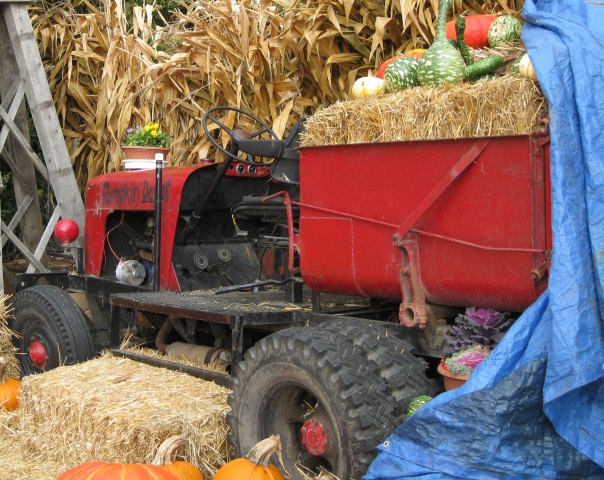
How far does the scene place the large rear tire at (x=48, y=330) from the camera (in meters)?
5.17

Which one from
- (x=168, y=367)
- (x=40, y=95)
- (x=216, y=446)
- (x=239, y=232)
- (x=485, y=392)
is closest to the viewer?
(x=485, y=392)

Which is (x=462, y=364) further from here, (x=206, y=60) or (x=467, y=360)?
(x=206, y=60)

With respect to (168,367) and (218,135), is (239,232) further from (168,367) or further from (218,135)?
(218,135)

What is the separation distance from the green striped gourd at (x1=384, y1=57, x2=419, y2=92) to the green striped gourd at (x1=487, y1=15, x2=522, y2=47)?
15.2 inches

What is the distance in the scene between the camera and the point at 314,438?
3.33 m

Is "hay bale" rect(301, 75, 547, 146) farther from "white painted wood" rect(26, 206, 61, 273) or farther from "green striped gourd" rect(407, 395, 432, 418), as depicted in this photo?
"white painted wood" rect(26, 206, 61, 273)

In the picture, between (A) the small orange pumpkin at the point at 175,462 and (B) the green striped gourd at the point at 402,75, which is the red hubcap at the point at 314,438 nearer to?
(A) the small orange pumpkin at the point at 175,462

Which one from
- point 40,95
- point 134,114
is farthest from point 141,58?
point 40,95

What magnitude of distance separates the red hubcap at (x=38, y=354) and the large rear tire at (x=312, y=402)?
7.24 ft

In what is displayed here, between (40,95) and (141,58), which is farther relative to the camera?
(141,58)

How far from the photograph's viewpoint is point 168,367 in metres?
4.56

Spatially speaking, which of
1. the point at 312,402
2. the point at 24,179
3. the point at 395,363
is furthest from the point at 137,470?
the point at 24,179

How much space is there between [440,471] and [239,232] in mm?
3148

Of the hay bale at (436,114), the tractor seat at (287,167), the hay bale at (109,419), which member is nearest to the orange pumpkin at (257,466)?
the hay bale at (109,419)
